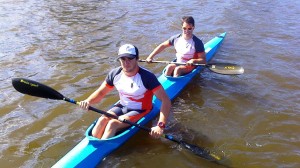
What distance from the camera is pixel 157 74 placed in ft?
25.2

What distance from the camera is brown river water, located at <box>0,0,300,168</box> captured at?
16.2 ft

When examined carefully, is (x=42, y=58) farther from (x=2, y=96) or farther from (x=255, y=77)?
(x=255, y=77)

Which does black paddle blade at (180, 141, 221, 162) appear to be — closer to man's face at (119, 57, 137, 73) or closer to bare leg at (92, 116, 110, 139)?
bare leg at (92, 116, 110, 139)

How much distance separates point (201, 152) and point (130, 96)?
137 cm

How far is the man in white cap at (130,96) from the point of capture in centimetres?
446

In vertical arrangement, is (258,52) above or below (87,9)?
below

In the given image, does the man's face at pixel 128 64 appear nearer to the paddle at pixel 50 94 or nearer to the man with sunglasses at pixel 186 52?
the paddle at pixel 50 94

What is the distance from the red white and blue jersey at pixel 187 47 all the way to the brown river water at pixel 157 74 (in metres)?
0.69

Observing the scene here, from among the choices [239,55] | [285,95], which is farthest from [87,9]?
[285,95]

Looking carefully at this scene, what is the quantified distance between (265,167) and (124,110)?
2256 millimetres

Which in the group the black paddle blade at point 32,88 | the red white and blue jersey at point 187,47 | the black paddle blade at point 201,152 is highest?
the black paddle blade at point 32,88

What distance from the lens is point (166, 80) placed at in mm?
6582

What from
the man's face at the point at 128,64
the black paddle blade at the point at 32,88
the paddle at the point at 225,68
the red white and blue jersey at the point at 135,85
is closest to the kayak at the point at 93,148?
the red white and blue jersey at the point at 135,85

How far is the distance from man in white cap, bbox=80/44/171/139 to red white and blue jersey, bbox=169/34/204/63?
2.39m
